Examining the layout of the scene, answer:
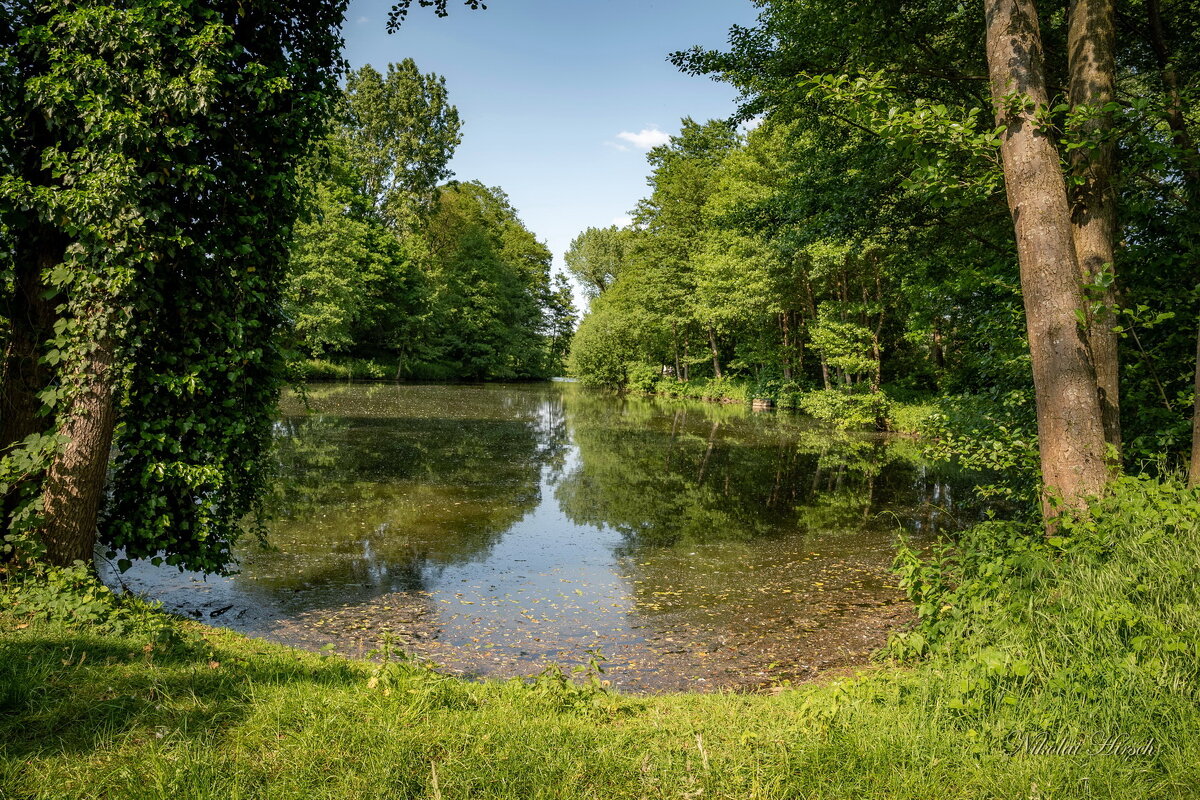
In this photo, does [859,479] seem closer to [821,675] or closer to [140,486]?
[821,675]

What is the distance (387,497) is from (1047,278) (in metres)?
10.2

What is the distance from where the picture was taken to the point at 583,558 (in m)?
8.97

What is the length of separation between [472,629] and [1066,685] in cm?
479

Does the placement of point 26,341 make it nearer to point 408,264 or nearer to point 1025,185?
point 1025,185

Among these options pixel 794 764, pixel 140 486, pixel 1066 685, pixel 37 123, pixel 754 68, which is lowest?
pixel 794 764

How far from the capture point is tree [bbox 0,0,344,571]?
4.99 meters

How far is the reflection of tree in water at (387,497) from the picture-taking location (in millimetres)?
7980

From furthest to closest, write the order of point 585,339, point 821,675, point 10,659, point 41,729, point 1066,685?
1. point 585,339
2. point 821,675
3. point 10,659
4. point 1066,685
5. point 41,729

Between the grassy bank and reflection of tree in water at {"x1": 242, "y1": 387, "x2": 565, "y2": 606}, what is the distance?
3507mm

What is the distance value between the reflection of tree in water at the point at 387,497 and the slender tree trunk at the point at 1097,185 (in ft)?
22.5

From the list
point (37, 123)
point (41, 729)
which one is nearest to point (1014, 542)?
point (41, 729)

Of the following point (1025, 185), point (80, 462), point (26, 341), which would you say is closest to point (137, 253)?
point (26, 341)

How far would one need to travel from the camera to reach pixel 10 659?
3.53 metres

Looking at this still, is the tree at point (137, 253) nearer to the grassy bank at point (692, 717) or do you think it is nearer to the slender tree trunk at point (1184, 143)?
the grassy bank at point (692, 717)
